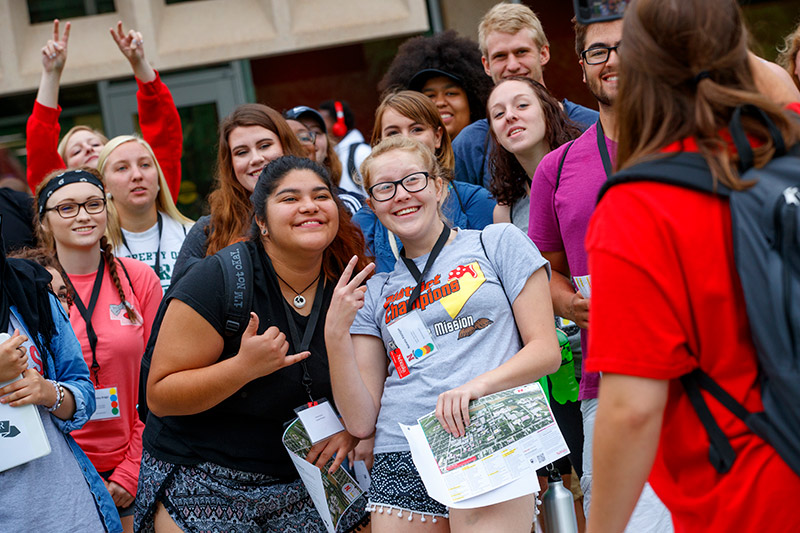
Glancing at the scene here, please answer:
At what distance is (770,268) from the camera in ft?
4.50

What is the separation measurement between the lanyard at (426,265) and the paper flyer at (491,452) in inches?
18.3

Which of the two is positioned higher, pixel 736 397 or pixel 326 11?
pixel 326 11

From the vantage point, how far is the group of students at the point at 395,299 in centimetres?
148

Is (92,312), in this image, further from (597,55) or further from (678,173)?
(678,173)

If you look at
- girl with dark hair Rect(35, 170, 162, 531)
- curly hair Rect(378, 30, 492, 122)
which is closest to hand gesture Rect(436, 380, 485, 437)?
girl with dark hair Rect(35, 170, 162, 531)

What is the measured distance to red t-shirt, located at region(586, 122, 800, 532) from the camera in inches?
56.2

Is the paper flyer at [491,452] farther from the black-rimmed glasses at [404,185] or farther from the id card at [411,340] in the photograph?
the black-rimmed glasses at [404,185]

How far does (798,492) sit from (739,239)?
45 cm

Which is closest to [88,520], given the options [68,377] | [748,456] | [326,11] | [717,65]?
[68,377]

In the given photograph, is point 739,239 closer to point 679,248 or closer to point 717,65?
point 679,248

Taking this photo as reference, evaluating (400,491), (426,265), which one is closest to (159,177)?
(426,265)

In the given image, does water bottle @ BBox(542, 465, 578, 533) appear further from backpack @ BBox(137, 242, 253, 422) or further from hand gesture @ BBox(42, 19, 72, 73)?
hand gesture @ BBox(42, 19, 72, 73)

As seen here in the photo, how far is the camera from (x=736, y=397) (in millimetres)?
1465

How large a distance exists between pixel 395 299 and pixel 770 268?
1708mm
